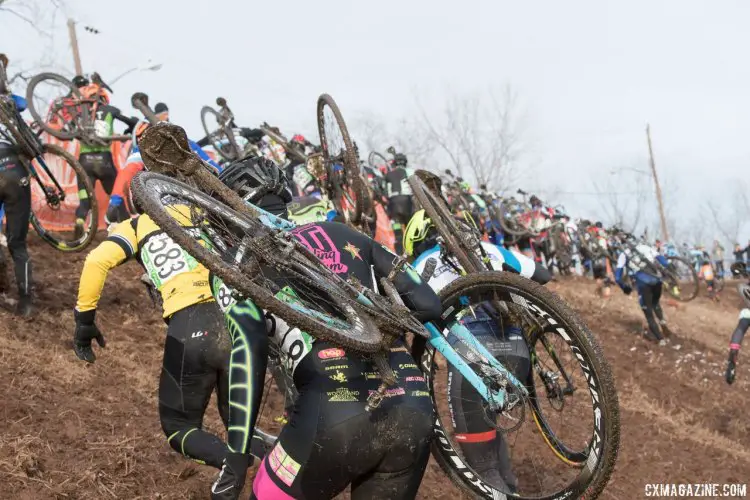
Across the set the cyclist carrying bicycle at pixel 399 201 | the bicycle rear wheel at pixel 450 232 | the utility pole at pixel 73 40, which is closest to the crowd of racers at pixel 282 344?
the bicycle rear wheel at pixel 450 232

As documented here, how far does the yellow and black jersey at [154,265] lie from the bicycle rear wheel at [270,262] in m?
1.08

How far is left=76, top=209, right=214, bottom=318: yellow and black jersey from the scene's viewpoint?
4281 mm

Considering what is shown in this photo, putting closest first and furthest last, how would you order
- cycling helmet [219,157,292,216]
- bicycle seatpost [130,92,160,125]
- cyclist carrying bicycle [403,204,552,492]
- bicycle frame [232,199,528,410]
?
bicycle frame [232,199,528,410]
cycling helmet [219,157,292,216]
cyclist carrying bicycle [403,204,552,492]
bicycle seatpost [130,92,160,125]

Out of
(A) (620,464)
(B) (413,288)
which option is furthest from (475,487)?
(A) (620,464)

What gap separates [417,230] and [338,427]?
99.0 inches

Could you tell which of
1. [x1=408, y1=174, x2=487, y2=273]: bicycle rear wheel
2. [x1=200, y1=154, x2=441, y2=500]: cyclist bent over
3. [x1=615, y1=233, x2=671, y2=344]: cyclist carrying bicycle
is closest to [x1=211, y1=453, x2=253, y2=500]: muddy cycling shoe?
[x1=200, y1=154, x2=441, y2=500]: cyclist bent over

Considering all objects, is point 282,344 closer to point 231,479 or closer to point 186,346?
point 231,479

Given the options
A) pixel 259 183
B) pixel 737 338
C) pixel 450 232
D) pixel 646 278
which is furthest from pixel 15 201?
pixel 646 278

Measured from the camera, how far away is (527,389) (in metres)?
3.65

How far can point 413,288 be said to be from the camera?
10.3 ft

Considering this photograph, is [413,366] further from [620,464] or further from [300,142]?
[300,142]

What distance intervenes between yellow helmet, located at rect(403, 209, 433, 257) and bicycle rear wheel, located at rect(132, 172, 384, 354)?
6.84 ft

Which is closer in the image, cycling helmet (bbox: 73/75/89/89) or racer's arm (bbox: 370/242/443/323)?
racer's arm (bbox: 370/242/443/323)

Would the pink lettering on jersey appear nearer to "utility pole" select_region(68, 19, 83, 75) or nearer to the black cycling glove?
the black cycling glove
